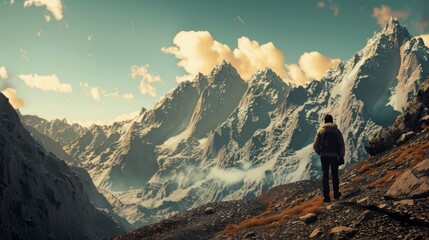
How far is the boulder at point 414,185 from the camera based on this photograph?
20.5m

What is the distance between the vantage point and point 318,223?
75.6ft

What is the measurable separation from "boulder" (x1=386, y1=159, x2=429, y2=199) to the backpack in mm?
5287

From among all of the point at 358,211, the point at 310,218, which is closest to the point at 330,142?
the point at 310,218

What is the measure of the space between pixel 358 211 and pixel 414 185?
2.95 metres

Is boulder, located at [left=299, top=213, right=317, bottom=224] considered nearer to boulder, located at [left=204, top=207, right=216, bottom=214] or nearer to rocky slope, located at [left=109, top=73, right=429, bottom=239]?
rocky slope, located at [left=109, top=73, right=429, bottom=239]

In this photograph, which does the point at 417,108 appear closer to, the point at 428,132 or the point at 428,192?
the point at 428,132

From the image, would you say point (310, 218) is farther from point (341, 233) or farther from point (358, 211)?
point (341, 233)

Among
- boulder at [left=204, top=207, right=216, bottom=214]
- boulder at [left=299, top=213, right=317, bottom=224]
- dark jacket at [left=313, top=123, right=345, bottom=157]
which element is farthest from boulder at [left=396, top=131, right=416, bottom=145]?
boulder at [left=299, top=213, right=317, bottom=224]

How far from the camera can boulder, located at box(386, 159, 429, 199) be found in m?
20.5

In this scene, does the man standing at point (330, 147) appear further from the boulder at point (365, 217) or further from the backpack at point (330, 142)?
the boulder at point (365, 217)

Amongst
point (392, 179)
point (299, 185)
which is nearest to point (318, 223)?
point (392, 179)

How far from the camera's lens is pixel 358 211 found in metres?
21.8

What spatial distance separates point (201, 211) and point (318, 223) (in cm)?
2248

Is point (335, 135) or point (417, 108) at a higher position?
point (417, 108)
